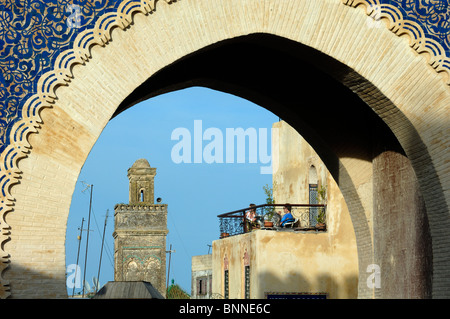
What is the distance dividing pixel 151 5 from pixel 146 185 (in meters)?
22.9

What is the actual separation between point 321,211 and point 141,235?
12446mm

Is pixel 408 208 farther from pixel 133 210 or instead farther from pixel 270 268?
pixel 133 210

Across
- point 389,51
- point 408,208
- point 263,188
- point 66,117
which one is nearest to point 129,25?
point 66,117

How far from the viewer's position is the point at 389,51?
21.9 ft

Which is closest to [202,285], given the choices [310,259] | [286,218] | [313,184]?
[313,184]

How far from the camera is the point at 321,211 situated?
16.4 metres

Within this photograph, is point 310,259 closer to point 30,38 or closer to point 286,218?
point 286,218

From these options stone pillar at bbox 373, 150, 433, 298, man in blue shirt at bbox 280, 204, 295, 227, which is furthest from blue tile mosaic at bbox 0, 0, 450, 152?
man in blue shirt at bbox 280, 204, 295, 227

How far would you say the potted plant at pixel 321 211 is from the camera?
15.8m

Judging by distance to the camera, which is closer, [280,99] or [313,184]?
[280,99]

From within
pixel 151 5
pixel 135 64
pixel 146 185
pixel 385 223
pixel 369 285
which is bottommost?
pixel 369 285

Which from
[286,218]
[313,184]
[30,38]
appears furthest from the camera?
[313,184]

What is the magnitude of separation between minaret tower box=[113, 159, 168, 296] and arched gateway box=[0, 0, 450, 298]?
18982mm

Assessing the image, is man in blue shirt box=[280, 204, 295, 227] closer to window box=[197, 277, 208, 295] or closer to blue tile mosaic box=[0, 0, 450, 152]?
window box=[197, 277, 208, 295]
